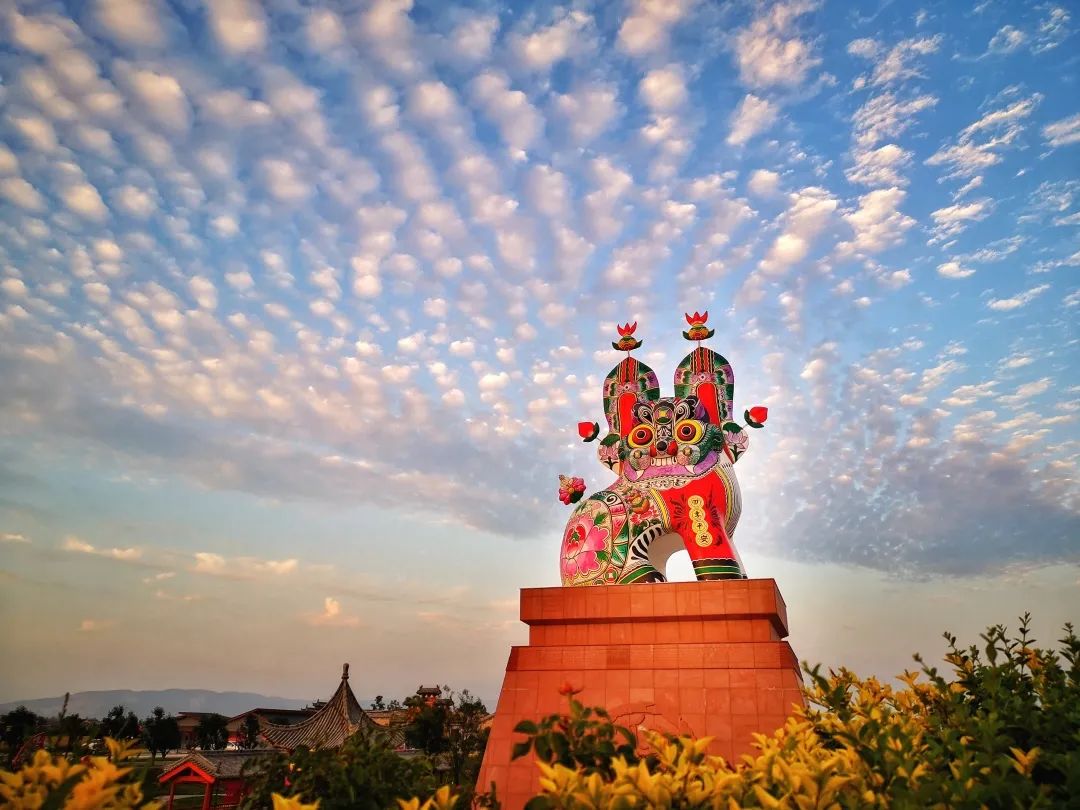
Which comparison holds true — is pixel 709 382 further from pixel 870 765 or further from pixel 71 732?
pixel 71 732

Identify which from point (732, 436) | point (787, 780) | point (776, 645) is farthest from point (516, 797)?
point (787, 780)

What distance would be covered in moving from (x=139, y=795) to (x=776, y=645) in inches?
339

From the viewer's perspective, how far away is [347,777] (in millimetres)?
3465

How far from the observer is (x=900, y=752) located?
2971 mm

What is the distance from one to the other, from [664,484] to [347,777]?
8475 millimetres

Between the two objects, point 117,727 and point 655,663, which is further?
point 117,727

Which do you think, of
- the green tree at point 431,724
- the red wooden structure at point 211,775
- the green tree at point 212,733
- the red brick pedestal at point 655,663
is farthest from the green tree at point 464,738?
the green tree at point 212,733

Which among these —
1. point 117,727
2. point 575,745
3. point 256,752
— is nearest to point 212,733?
point 256,752

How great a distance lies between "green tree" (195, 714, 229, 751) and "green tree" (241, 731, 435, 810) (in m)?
43.3

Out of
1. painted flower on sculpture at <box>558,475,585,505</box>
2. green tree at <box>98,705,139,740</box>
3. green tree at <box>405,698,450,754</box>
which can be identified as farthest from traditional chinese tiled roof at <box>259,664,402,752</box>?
painted flower on sculpture at <box>558,475,585,505</box>

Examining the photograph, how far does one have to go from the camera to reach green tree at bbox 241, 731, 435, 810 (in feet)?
11.3

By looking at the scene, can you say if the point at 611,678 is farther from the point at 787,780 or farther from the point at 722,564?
the point at 787,780

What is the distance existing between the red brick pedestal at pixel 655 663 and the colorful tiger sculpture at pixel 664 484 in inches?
20.5

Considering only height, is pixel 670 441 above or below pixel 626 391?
below
